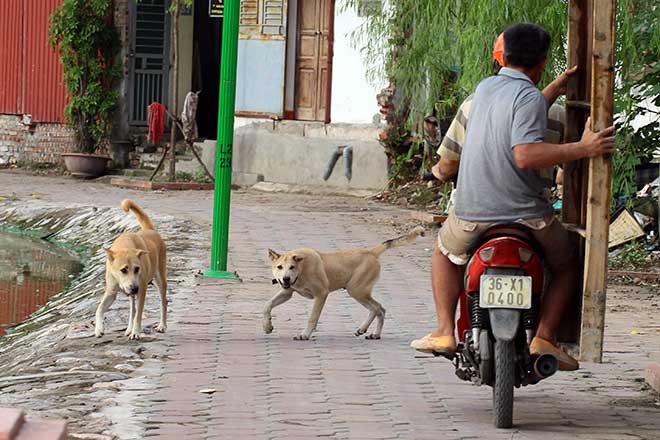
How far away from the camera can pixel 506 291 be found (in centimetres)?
595

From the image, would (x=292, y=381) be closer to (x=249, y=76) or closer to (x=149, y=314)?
(x=149, y=314)

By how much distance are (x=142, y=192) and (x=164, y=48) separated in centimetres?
417

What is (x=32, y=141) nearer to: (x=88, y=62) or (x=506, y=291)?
(x=88, y=62)

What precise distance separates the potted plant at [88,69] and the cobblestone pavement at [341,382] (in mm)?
12490

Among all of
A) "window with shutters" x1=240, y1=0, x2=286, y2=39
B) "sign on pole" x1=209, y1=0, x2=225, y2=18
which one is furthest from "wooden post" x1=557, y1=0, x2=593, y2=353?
"window with shutters" x1=240, y1=0, x2=286, y2=39

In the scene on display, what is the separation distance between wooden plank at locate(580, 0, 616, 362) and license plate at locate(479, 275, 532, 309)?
327 millimetres

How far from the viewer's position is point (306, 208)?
19.5 meters

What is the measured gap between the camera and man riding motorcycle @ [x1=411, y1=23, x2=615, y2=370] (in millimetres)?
6039

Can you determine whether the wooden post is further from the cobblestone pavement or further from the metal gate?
the metal gate

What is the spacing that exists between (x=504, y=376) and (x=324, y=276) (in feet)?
10.7

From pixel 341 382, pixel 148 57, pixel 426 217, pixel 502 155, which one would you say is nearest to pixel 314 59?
pixel 148 57

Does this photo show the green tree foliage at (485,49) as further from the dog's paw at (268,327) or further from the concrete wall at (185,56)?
the concrete wall at (185,56)

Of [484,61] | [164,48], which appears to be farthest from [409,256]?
[164,48]

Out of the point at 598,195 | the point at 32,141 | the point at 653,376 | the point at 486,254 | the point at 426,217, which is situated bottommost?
the point at 426,217
